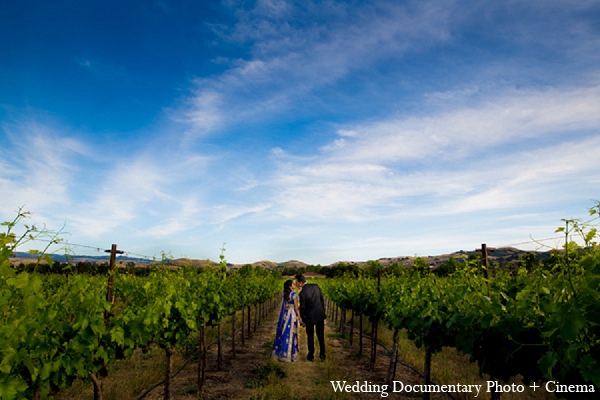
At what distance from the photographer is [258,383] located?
7547mm

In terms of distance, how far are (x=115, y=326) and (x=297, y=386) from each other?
456 centimetres

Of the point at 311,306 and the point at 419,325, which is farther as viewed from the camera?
the point at 311,306

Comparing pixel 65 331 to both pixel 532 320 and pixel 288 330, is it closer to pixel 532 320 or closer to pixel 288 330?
pixel 532 320

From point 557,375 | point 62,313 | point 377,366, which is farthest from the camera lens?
point 377,366

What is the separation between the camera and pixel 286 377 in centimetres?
809

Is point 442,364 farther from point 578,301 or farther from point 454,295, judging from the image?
point 578,301

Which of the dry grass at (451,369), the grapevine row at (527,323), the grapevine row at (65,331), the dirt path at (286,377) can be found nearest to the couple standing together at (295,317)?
the dirt path at (286,377)

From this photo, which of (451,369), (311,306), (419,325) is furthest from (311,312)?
(419,325)

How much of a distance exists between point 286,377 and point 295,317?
4.85 ft

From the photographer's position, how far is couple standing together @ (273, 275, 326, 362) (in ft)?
29.6

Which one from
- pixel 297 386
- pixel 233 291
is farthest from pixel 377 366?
pixel 233 291

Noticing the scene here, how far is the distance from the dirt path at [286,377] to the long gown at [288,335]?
25 centimetres

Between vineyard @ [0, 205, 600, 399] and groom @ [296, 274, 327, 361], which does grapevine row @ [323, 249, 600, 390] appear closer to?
vineyard @ [0, 205, 600, 399]

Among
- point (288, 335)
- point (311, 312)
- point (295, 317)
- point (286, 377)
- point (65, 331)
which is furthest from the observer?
point (311, 312)
